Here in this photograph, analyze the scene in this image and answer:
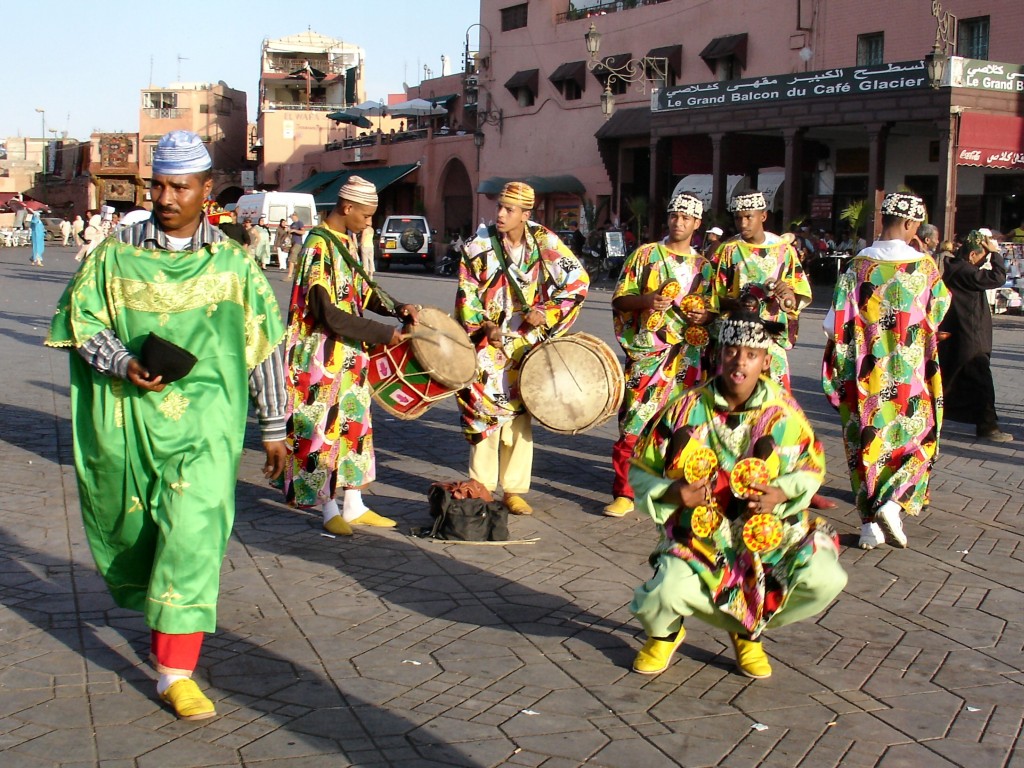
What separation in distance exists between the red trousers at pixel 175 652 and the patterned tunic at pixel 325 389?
259cm

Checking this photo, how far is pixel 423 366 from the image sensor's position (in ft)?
22.2

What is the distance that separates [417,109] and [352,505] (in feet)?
143

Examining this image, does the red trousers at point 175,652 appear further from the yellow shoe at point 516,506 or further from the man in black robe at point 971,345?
the man in black robe at point 971,345

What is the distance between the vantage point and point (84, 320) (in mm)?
4051

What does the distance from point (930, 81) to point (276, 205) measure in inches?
845

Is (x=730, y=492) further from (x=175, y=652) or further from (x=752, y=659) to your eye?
(x=175, y=652)

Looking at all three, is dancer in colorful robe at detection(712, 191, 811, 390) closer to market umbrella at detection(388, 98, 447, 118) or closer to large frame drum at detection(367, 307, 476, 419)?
large frame drum at detection(367, 307, 476, 419)

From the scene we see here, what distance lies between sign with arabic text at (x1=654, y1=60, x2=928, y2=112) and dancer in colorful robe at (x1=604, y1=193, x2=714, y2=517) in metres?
19.5

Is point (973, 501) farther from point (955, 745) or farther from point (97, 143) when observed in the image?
point (97, 143)

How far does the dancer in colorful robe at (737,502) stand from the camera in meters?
4.30

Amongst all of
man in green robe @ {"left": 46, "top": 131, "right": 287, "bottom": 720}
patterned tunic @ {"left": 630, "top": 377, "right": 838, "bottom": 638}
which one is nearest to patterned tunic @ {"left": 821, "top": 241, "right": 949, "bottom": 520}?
patterned tunic @ {"left": 630, "top": 377, "right": 838, "bottom": 638}

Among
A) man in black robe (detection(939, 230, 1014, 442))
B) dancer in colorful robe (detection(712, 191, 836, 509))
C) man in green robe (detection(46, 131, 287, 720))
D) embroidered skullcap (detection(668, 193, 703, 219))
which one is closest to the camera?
man in green robe (detection(46, 131, 287, 720))

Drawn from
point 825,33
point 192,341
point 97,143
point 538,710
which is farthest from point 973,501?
point 97,143

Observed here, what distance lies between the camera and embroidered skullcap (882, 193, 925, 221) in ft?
21.6
